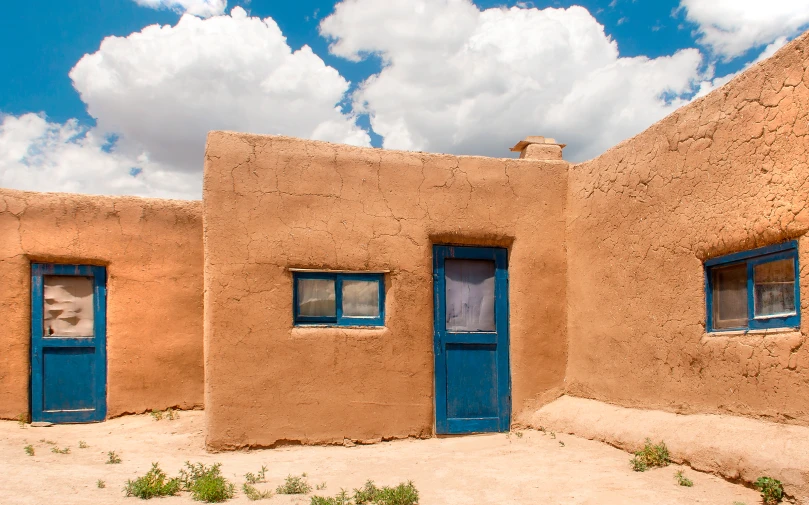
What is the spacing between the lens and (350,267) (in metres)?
6.76

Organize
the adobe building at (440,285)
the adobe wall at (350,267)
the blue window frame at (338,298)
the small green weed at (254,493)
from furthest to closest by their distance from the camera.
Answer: the blue window frame at (338,298) < the adobe wall at (350,267) < the adobe building at (440,285) < the small green weed at (254,493)

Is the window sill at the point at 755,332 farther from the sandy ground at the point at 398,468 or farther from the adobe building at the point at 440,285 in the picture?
the sandy ground at the point at 398,468

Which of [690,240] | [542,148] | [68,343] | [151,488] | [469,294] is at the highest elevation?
[542,148]

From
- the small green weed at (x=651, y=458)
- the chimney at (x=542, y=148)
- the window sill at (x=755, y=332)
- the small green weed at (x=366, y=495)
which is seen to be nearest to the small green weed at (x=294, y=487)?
the small green weed at (x=366, y=495)

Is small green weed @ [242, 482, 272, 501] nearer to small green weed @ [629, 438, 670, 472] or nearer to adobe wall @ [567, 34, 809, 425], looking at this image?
small green weed @ [629, 438, 670, 472]

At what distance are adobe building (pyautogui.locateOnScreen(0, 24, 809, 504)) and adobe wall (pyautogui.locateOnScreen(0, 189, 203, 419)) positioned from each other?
39 millimetres

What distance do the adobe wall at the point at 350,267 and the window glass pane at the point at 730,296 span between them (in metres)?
2.05

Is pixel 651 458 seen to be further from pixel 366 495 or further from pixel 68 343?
pixel 68 343

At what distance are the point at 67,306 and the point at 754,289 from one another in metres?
7.38

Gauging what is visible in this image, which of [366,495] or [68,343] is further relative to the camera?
[68,343]

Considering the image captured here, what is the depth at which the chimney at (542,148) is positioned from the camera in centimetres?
809

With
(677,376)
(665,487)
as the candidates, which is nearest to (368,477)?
(665,487)

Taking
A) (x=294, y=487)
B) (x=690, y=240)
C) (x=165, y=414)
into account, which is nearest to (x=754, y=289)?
(x=690, y=240)

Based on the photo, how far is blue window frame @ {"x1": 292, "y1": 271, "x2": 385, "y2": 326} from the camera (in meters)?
6.71
